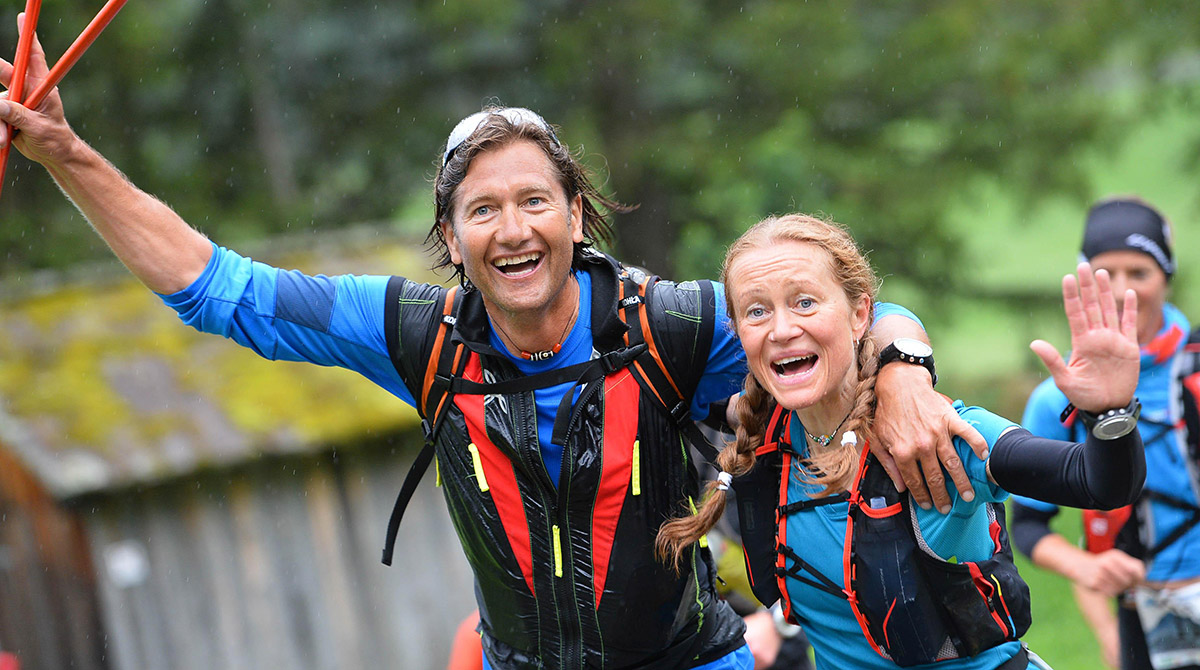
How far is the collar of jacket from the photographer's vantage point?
3205 mm

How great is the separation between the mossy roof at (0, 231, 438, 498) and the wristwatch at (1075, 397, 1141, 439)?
6452mm

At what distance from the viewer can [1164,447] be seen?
173 inches

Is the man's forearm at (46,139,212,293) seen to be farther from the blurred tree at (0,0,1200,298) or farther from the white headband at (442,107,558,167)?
the blurred tree at (0,0,1200,298)

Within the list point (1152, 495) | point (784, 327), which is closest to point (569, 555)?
point (784, 327)

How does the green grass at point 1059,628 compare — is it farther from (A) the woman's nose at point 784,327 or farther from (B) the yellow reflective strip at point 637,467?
(A) the woman's nose at point 784,327

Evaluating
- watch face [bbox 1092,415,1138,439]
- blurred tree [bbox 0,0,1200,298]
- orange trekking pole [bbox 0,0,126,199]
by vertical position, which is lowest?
watch face [bbox 1092,415,1138,439]

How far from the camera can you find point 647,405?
319cm

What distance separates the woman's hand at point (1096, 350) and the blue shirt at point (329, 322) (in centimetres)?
82

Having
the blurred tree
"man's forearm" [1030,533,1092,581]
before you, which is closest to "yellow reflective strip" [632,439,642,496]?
"man's forearm" [1030,533,1092,581]

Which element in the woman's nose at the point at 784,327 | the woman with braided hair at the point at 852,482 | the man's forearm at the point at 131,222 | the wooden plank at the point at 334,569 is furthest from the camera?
the wooden plank at the point at 334,569

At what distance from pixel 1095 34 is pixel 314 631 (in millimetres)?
8731

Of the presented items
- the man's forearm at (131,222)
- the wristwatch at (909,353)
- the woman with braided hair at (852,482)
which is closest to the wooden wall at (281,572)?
the man's forearm at (131,222)

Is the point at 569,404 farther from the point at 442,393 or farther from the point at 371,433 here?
the point at 371,433

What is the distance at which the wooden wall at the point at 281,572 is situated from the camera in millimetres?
7961
